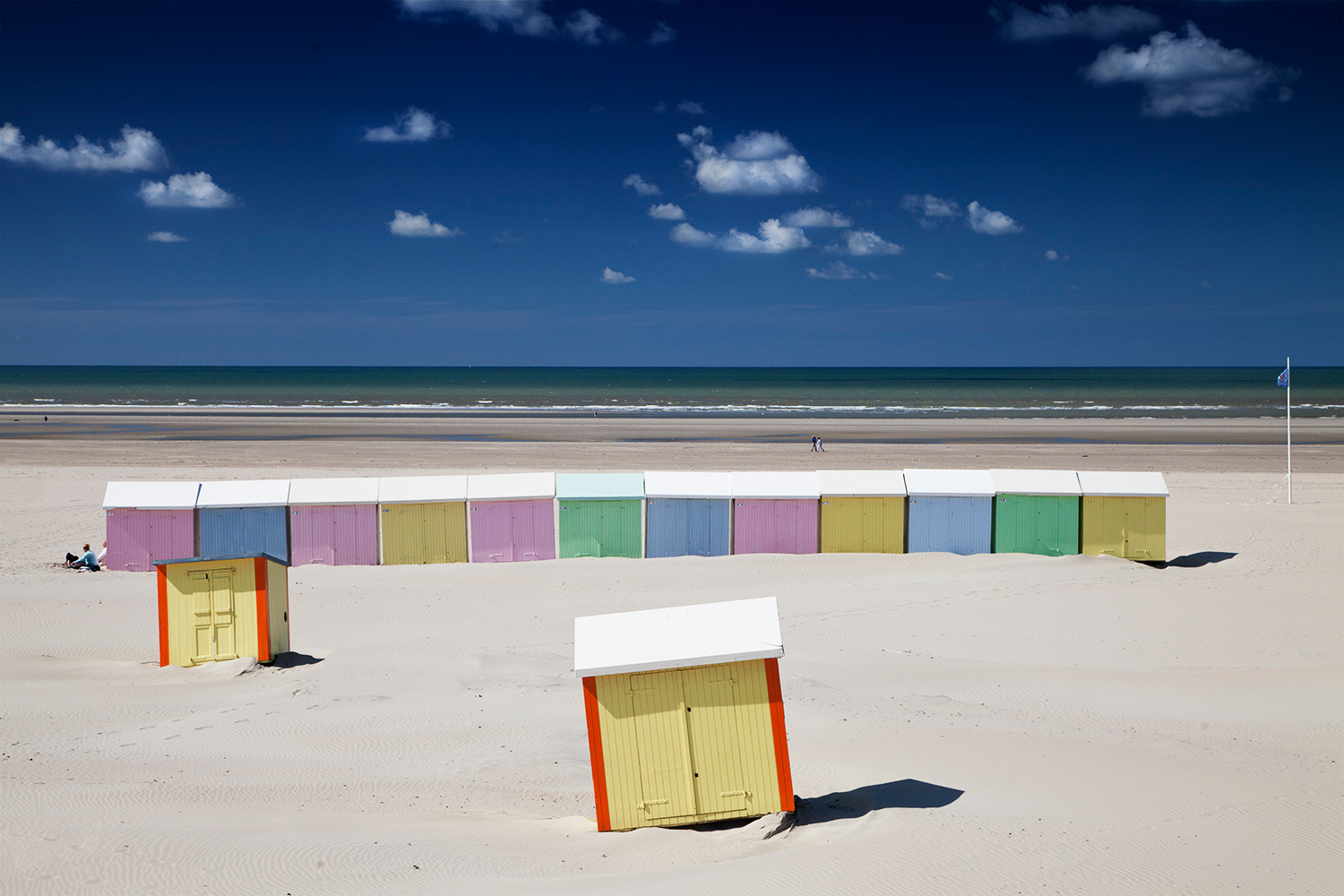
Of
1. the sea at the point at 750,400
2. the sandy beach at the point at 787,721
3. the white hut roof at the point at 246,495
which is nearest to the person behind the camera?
the sandy beach at the point at 787,721

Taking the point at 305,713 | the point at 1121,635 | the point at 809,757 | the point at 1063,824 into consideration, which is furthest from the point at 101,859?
the point at 1121,635

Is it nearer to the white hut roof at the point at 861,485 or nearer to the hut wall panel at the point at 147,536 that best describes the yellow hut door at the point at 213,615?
the hut wall panel at the point at 147,536

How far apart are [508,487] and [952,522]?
9.38m

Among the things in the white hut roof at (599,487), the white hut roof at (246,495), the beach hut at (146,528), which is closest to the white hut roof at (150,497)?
the beach hut at (146,528)

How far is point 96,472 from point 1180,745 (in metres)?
34.8

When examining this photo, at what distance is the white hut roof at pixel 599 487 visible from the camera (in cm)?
2023

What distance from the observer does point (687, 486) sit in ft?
67.1

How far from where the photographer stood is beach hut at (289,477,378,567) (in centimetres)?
1989

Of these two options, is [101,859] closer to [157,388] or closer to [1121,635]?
[1121,635]

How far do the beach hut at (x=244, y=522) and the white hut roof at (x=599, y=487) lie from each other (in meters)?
5.65

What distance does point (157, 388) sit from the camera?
102312 millimetres

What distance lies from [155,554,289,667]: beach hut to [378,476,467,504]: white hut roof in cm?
673

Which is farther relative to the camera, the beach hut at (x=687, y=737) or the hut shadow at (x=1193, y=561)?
the hut shadow at (x=1193, y=561)

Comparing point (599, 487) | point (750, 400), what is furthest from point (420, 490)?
point (750, 400)
